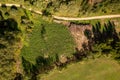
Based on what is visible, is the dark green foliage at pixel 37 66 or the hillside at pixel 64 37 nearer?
the dark green foliage at pixel 37 66

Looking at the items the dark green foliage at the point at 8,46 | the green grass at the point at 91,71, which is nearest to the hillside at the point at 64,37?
the green grass at the point at 91,71

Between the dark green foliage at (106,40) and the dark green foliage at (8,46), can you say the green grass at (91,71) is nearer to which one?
the dark green foliage at (106,40)

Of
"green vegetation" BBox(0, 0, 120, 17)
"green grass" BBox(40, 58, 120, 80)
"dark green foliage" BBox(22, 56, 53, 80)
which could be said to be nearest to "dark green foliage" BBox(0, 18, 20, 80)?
"dark green foliage" BBox(22, 56, 53, 80)

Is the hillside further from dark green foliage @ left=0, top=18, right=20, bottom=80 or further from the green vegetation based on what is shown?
dark green foliage @ left=0, top=18, right=20, bottom=80

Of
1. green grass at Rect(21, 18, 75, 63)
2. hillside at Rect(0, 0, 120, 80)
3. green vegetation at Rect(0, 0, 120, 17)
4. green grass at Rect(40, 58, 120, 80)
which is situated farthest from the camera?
green vegetation at Rect(0, 0, 120, 17)

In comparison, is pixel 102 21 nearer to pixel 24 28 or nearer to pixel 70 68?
pixel 70 68

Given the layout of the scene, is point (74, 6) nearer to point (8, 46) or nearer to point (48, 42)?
point (48, 42)

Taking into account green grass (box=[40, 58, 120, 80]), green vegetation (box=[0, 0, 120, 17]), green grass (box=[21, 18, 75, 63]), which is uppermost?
green vegetation (box=[0, 0, 120, 17])
